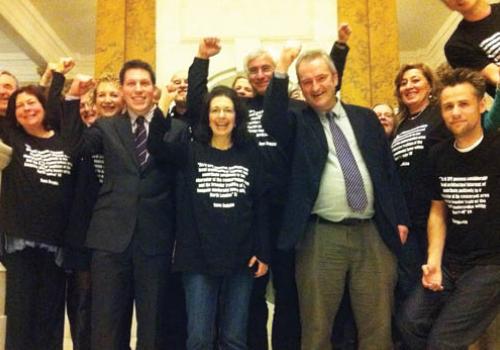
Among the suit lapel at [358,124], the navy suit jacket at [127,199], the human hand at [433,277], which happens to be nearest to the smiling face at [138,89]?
the navy suit jacket at [127,199]

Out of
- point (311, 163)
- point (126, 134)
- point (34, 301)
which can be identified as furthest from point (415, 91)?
point (34, 301)

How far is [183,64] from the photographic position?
5.88 metres

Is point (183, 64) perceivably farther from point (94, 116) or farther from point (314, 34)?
point (94, 116)

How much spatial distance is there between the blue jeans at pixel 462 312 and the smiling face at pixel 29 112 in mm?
1964

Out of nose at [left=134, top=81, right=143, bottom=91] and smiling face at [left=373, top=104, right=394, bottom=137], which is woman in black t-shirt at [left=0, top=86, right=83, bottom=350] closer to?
nose at [left=134, top=81, right=143, bottom=91]

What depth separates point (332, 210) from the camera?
8.09ft

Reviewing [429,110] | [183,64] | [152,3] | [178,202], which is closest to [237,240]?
[178,202]

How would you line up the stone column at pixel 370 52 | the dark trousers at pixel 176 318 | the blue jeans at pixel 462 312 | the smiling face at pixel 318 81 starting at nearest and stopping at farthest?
the blue jeans at pixel 462 312 < the smiling face at pixel 318 81 < the dark trousers at pixel 176 318 < the stone column at pixel 370 52

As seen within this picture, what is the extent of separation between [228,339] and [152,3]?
4315 mm

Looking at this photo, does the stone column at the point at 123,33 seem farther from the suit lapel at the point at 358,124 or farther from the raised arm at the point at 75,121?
the suit lapel at the point at 358,124

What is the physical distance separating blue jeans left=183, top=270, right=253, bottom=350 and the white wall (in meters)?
3.67

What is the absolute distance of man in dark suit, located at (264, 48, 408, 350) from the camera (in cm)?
242

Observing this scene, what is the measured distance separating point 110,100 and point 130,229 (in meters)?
0.82

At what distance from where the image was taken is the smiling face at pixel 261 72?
3.06 m
